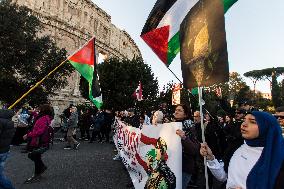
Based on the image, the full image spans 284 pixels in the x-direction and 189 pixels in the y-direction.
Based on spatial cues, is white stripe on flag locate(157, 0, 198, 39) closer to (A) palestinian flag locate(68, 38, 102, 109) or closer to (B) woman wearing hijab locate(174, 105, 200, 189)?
(B) woman wearing hijab locate(174, 105, 200, 189)

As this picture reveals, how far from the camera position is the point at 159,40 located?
14.9ft

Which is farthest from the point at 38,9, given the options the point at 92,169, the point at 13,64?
the point at 92,169

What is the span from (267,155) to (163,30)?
2.34 metres

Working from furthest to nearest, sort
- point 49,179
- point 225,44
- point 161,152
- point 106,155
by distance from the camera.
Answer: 1. point 106,155
2. point 49,179
3. point 161,152
4. point 225,44

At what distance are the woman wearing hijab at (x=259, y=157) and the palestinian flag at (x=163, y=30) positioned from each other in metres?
1.73

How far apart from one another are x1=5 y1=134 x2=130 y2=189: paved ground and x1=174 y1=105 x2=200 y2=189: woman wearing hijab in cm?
335

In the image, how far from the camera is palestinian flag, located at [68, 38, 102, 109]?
28.2 feet

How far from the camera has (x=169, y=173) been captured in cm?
423

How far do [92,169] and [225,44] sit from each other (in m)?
7.43

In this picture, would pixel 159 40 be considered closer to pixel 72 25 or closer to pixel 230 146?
pixel 230 146

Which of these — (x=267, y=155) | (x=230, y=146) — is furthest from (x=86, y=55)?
(x=267, y=155)

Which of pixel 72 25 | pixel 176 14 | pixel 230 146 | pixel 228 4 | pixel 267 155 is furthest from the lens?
pixel 72 25

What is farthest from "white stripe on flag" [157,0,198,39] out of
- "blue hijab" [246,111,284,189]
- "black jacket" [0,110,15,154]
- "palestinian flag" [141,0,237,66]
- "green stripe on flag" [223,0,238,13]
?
"black jacket" [0,110,15,154]

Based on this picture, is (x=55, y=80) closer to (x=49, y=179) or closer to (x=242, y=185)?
(x=49, y=179)
